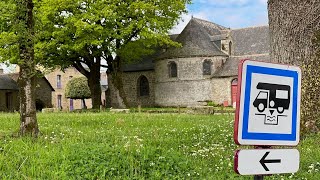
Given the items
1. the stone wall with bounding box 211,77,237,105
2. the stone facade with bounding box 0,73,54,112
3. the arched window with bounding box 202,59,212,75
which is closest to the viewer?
the stone wall with bounding box 211,77,237,105

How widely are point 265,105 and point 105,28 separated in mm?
36048

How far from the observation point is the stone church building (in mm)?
47156

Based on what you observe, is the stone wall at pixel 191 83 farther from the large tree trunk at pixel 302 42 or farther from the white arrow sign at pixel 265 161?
the white arrow sign at pixel 265 161

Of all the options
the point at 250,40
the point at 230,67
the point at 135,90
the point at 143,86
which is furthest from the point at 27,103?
the point at 135,90

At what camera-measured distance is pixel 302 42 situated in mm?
9859

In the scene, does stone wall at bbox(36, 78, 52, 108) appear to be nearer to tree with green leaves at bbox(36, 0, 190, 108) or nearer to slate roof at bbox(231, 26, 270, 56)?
tree with green leaves at bbox(36, 0, 190, 108)

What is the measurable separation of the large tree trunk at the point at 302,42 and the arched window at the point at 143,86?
1652 inches

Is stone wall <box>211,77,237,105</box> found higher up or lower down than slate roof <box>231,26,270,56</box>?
lower down

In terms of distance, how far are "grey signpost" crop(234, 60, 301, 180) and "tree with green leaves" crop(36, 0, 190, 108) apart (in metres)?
33.0

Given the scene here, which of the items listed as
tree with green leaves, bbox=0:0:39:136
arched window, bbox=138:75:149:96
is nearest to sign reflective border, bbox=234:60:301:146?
tree with green leaves, bbox=0:0:39:136

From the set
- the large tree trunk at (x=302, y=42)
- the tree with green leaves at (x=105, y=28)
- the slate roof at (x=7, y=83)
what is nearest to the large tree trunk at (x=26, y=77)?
the large tree trunk at (x=302, y=42)

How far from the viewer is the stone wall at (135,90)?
5134cm

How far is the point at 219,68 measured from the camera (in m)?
47.8

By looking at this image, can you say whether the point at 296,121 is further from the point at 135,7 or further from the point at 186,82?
the point at 186,82
